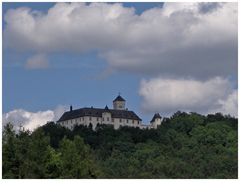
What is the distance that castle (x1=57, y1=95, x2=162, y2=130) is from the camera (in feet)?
154

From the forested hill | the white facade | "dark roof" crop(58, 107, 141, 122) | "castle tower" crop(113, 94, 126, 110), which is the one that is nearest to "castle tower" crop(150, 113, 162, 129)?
the white facade

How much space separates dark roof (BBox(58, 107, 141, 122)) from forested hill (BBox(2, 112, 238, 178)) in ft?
26.8

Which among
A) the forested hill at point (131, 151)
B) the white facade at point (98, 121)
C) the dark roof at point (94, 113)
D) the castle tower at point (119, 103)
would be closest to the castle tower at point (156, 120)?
the white facade at point (98, 121)

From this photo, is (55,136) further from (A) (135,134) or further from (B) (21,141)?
(B) (21,141)

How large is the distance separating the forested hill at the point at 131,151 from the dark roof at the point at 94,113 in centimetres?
815

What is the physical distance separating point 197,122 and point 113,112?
37.7 ft

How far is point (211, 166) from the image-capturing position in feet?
86.3

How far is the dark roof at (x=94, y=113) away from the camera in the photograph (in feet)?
156

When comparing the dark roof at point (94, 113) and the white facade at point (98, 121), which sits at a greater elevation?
the dark roof at point (94, 113)

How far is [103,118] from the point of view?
47.8m

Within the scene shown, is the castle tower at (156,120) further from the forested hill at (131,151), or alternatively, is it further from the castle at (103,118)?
the forested hill at (131,151)

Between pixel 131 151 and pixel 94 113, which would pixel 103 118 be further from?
pixel 131 151

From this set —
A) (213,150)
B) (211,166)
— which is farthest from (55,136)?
(211,166)

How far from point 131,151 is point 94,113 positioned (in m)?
15.2
